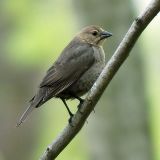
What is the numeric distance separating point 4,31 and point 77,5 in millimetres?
5112

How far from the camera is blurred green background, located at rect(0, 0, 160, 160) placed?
905cm

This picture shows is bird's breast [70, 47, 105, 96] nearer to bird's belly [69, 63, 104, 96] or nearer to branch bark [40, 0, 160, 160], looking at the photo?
bird's belly [69, 63, 104, 96]

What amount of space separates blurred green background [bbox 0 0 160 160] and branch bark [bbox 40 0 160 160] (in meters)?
3.14

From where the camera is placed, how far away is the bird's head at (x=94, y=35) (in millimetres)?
8008

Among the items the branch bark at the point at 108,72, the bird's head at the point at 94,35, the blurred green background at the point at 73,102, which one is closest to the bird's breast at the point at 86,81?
the bird's head at the point at 94,35

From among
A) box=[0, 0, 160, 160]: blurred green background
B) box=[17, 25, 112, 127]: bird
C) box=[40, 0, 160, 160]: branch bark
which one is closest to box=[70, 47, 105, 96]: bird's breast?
box=[17, 25, 112, 127]: bird

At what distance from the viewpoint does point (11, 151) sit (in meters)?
13.3

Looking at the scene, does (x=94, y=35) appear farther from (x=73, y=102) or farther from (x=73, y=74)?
(x=73, y=102)

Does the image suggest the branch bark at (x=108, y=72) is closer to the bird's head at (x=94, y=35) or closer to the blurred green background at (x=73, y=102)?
the bird's head at (x=94, y=35)

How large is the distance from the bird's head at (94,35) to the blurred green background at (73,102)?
3.79ft

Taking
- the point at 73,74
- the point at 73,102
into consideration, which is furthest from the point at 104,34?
the point at 73,102

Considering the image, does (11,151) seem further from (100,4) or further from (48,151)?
(48,151)

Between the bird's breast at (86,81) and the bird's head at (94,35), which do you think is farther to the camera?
the bird's head at (94,35)

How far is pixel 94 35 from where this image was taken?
813cm
